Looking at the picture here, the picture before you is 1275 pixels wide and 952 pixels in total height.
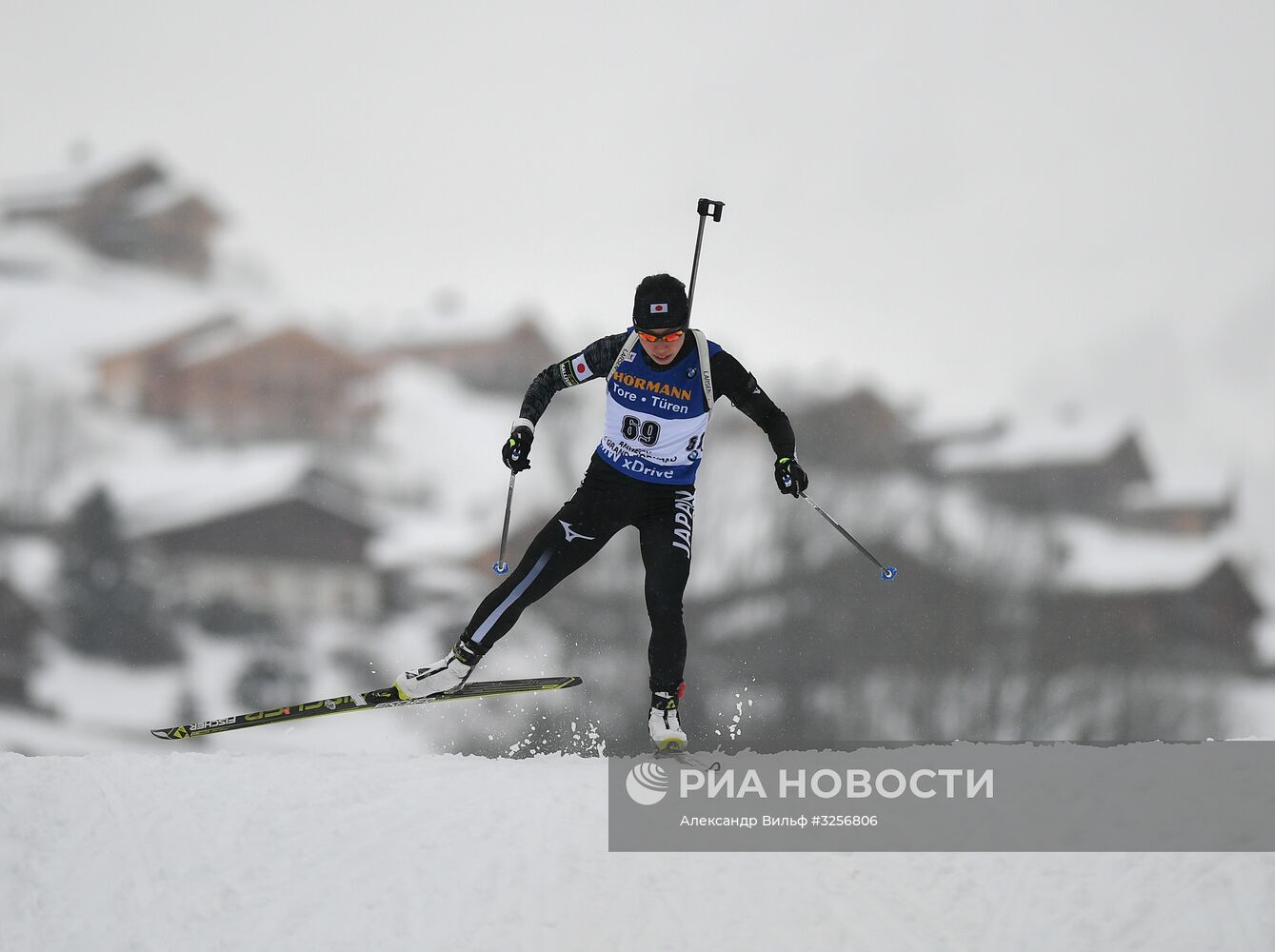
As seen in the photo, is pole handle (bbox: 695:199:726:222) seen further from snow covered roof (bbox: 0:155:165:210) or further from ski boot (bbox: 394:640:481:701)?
snow covered roof (bbox: 0:155:165:210)

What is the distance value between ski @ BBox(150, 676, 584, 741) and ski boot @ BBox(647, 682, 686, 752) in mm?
480

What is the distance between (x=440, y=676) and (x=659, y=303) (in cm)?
229

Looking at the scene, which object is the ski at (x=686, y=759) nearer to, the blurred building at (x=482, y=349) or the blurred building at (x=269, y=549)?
the blurred building at (x=269, y=549)

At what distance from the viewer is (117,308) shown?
50844 millimetres

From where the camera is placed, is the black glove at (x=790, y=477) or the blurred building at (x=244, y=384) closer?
the black glove at (x=790, y=477)

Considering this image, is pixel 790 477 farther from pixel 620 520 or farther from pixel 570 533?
pixel 570 533

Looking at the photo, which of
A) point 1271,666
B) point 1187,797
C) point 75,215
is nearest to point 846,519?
point 1271,666

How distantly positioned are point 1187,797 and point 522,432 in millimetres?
4176

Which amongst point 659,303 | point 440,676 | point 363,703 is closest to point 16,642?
point 363,703

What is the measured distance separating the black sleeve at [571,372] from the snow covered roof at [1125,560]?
34.4 m

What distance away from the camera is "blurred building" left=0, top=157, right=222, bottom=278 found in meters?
51.9

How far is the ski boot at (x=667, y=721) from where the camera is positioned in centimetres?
559

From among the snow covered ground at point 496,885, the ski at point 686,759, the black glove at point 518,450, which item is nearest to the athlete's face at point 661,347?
the black glove at point 518,450

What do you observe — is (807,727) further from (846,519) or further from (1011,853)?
(1011,853)
